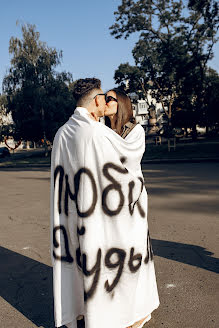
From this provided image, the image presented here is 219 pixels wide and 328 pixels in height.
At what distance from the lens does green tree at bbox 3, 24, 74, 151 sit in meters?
31.0

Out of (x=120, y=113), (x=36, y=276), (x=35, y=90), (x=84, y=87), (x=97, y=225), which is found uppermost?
(x=35, y=90)

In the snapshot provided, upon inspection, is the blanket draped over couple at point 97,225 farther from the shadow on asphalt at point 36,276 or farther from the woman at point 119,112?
the shadow on asphalt at point 36,276

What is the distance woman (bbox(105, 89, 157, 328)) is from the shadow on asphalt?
100 cm

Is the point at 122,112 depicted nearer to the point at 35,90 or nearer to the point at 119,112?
the point at 119,112

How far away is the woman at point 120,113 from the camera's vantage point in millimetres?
2756

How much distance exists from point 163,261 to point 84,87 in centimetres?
247

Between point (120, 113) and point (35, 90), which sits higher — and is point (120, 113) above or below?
below

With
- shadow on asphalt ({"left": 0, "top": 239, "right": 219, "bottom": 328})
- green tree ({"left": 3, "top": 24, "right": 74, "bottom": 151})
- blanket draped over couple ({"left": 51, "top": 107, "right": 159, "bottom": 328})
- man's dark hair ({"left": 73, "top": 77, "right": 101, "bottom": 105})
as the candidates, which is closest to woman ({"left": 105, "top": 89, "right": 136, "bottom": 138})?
blanket draped over couple ({"left": 51, "top": 107, "right": 159, "bottom": 328})

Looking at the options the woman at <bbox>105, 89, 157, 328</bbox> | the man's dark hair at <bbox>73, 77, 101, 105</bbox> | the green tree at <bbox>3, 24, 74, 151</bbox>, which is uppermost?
the green tree at <bbox>3, 24, 74, 151</bbox>

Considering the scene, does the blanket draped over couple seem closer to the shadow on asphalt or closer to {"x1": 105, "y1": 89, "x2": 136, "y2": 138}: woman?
{"x1": 105, "y1": 89, "x2": 136, "y2": 138}: woman

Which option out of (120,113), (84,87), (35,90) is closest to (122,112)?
(120,113)

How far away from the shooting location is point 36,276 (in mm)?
3875

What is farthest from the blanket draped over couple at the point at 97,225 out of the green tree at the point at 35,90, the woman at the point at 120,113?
the green tree at the point at 35,90

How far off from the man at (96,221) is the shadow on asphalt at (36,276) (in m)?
0.67
